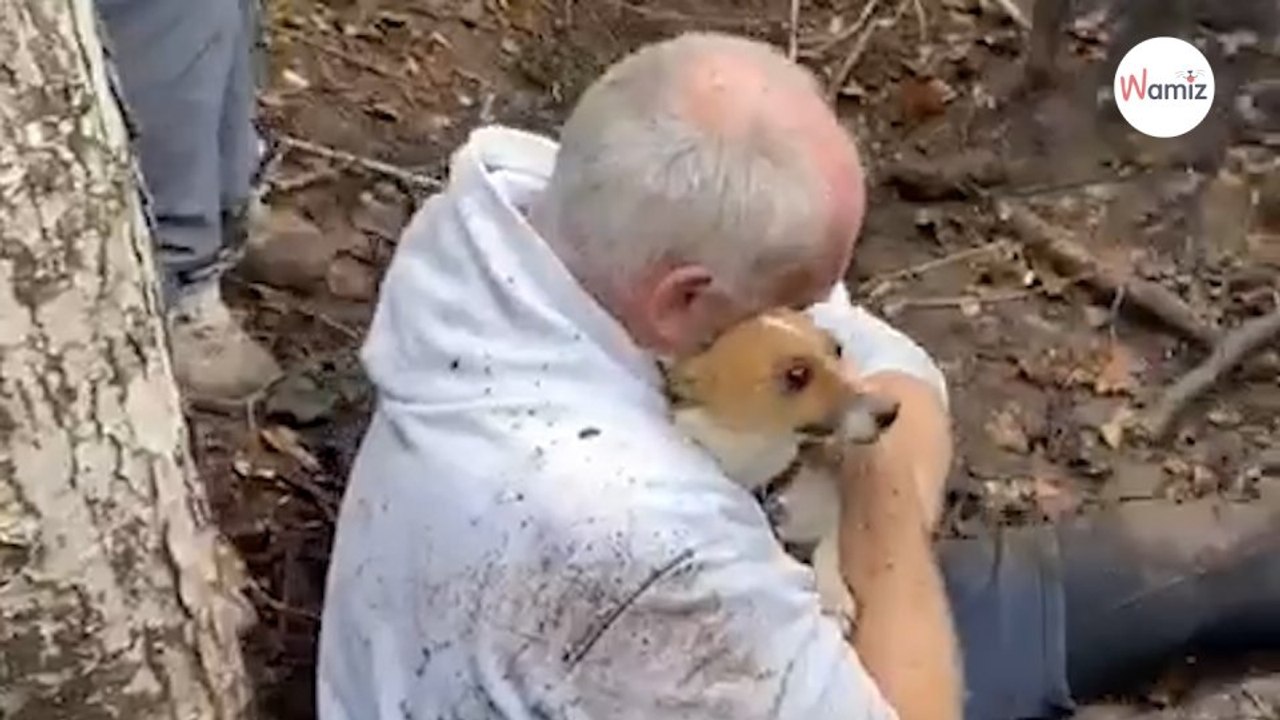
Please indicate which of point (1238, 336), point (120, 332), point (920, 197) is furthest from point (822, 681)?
point (920, 197)

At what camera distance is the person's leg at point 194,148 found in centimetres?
323

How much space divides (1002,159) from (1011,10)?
540mm

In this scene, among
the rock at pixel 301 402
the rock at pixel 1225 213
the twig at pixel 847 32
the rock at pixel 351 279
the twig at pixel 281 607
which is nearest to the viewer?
the twig at pixel 281 607

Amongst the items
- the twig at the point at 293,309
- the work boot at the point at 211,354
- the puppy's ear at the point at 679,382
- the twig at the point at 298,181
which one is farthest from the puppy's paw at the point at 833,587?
the twig at the point at 298,181

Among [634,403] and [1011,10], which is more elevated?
[634,403]

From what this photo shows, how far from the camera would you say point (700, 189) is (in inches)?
88.4

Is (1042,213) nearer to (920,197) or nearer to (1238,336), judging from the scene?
(920,197)

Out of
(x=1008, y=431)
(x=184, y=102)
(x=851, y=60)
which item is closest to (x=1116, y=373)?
(x=1008, y=431)

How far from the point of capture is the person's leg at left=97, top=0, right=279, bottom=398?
323cm

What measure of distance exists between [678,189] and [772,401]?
223mm

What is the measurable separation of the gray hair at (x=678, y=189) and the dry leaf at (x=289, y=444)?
1187 millimetres

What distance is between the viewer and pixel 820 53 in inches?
188

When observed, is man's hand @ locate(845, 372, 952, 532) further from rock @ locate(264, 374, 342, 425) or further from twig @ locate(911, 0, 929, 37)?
twig @ locate(911, 0, 929, 37)

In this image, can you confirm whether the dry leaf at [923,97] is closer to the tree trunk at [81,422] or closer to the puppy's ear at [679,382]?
the puppy's ear at [679,382]
